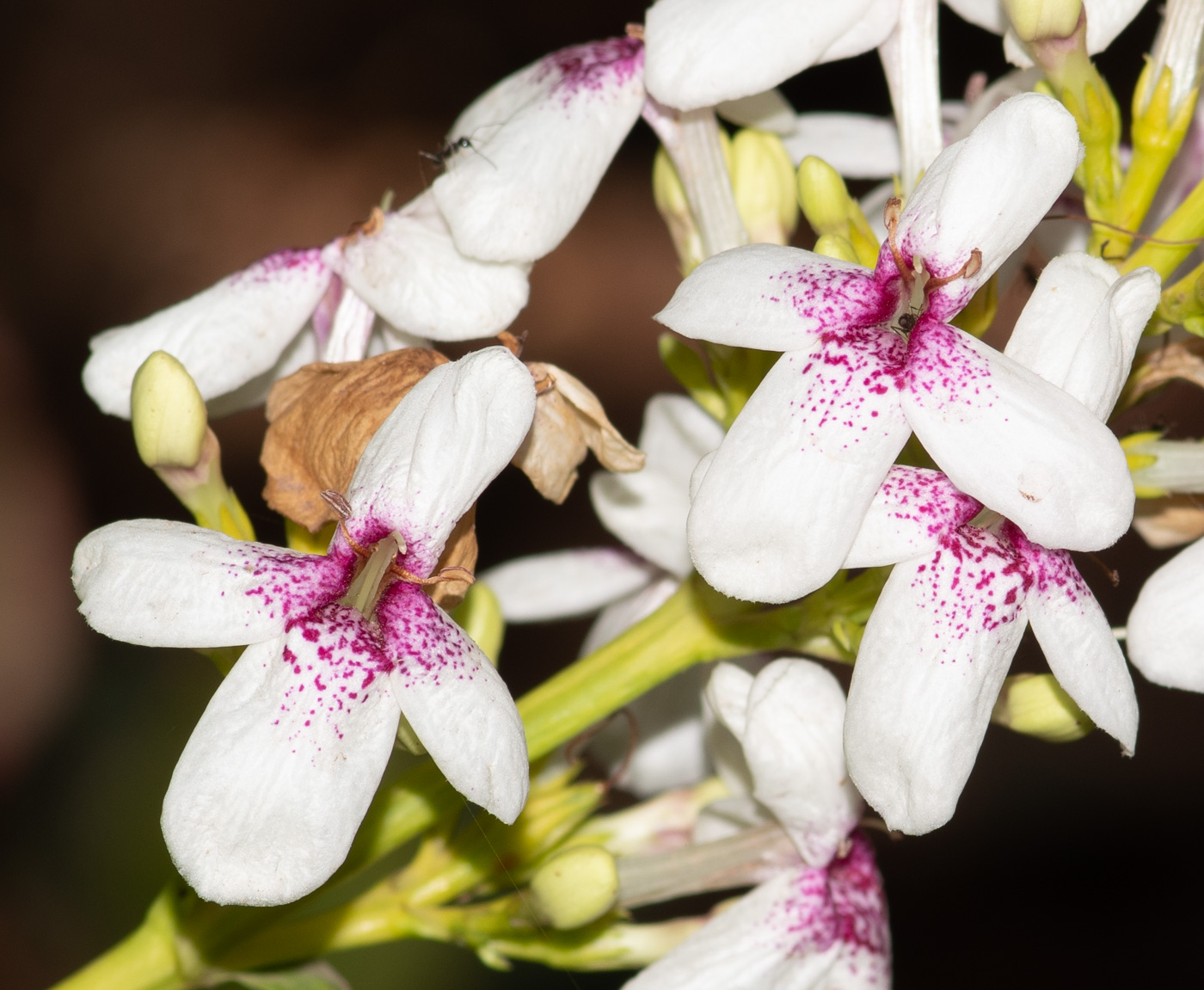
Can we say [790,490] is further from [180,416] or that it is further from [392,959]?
[392,959]

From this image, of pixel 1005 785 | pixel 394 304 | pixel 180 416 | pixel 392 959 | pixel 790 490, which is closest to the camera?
pixel 790 490

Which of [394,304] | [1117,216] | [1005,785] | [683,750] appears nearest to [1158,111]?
[1117,216]

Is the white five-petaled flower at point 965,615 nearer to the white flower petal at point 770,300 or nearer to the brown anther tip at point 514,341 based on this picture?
the white flower petal at point 770,300

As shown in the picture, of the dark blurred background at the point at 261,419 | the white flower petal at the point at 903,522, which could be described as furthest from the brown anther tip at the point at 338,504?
the dark blurred background at the point at 261,419

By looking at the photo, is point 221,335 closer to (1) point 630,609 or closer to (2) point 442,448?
(2) point 442,448

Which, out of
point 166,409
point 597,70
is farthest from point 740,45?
point 166,409

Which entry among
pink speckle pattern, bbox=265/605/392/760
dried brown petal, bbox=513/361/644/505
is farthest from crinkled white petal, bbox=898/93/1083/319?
pink speckle pattern, bbox=265/605/392/760
